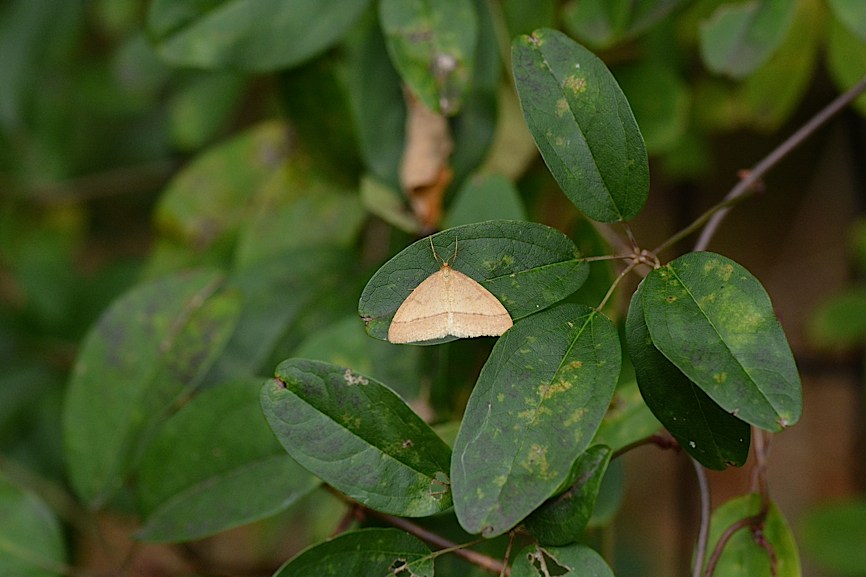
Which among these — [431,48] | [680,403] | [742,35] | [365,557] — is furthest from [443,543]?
[742,35]

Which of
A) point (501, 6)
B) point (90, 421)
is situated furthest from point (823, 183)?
point (90, 421)

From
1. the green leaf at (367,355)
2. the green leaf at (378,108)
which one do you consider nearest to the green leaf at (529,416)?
the green leaf at (367,355)

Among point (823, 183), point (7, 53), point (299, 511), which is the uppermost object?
point (7, 53)

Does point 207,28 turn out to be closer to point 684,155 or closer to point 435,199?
point 435,199

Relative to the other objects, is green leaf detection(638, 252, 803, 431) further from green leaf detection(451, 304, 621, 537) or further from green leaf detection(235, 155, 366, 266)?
green leaf detection(235, 155, 366, 266)

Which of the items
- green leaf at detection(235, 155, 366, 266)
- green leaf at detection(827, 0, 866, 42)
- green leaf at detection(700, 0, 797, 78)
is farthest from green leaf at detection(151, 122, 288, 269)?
green leaf at detection(827, 0, 866, 42)

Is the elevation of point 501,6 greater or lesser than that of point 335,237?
greater

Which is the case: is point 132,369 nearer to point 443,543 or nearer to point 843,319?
point 443,543

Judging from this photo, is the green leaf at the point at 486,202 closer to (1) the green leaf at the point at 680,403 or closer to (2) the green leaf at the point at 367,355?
(2) the green leaf at the point at 367,355
